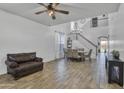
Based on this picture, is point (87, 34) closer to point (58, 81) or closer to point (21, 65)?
point (21, 65)

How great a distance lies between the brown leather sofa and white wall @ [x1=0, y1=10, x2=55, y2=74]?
434mm

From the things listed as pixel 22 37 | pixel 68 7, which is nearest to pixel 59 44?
pixel 22 37

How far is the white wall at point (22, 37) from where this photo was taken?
5.04 meters

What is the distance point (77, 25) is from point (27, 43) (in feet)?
24.7

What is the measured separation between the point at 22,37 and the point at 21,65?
5.66 ft

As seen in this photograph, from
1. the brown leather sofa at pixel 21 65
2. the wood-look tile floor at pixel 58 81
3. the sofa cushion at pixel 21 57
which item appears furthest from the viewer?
the sofa cushion at pixel 21 57

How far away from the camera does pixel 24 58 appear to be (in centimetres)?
541

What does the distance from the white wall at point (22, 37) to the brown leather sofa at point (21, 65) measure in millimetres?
434

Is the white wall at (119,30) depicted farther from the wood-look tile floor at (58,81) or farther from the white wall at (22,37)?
the white wall at (22,37)

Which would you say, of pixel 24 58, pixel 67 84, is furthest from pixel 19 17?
pixel 67 84

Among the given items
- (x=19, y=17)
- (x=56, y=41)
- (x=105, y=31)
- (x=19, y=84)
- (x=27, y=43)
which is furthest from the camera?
(x=105, y=31)

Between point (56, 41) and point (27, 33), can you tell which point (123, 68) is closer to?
point (27, 33)

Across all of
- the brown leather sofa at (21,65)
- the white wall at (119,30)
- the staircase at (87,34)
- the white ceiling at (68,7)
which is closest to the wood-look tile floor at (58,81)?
the brown leather sofa at (21,65)

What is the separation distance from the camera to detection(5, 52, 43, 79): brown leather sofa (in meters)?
4.41
